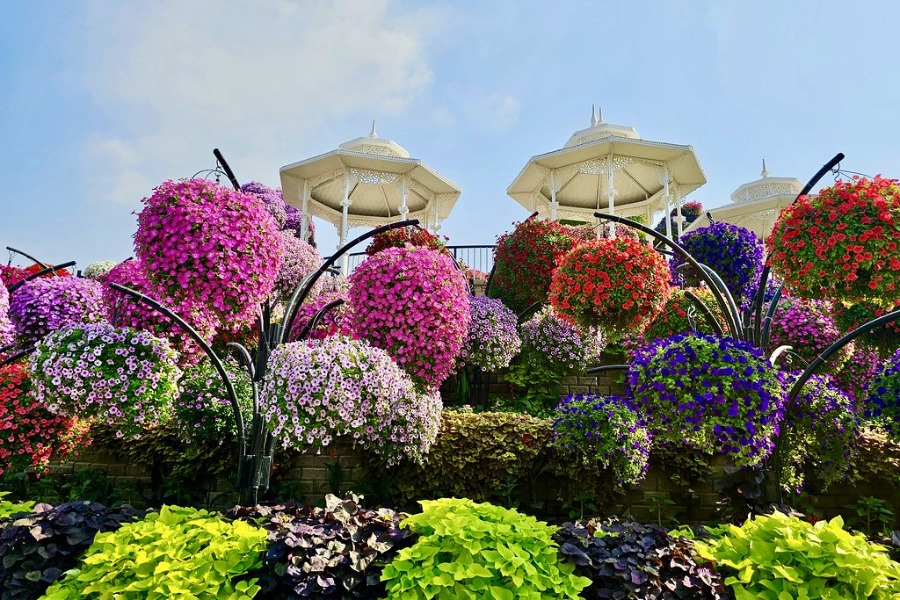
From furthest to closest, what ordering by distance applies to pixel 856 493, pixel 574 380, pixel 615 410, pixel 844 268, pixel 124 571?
pixel 574 380 → pixel 856 493 → pixel 615 410 → pixel 844 268 → pixel 124 571

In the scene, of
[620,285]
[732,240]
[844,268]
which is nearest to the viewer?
[844,268]

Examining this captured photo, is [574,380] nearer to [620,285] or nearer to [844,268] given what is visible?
[620,285]

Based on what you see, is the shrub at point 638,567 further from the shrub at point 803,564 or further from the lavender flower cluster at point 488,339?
the lavender flower cluster at point 488,339

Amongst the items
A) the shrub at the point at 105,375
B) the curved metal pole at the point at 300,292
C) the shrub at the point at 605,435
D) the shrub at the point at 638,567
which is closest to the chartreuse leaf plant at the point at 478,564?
the shrub at the point at 638,567

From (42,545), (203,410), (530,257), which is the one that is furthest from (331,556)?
(530,257)

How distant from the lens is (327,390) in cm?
376

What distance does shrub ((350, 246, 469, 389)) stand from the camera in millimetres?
4730

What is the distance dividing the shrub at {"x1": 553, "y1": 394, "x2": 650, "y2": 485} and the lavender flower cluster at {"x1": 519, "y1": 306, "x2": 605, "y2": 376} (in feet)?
9.13

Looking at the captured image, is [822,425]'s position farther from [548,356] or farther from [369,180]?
[369,180]

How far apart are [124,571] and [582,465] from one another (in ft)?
13.6

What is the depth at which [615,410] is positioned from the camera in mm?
5328

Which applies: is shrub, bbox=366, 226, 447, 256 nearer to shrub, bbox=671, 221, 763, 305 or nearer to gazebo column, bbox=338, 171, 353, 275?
shrub, bbox=671, 221, 763, 305

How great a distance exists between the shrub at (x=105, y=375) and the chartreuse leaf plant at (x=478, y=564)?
2328 mm

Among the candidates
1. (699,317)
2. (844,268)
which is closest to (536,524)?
(844,268)
